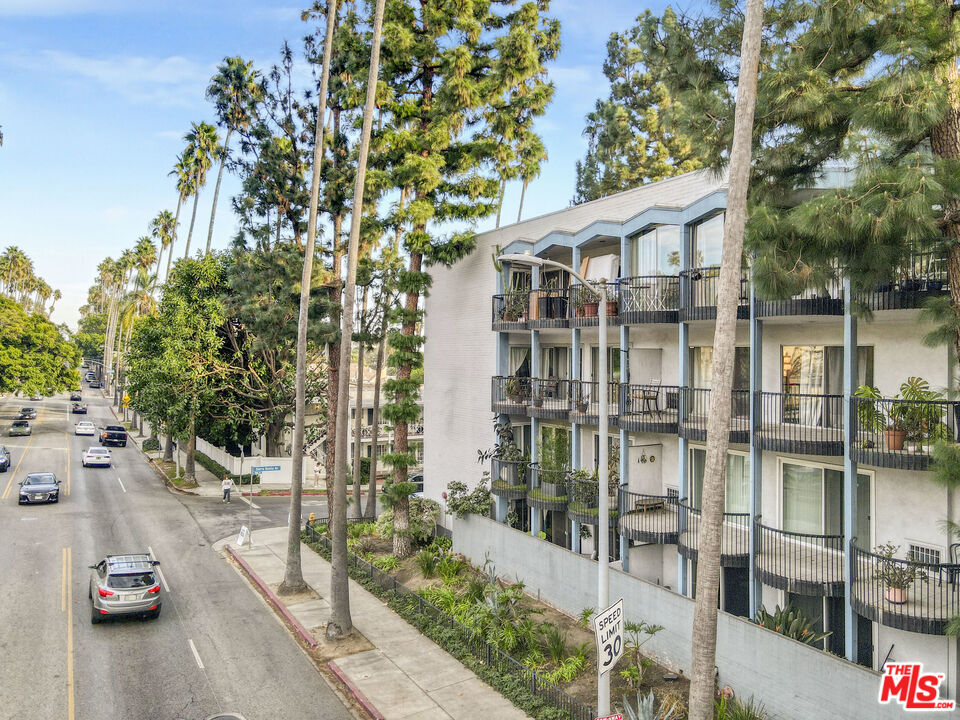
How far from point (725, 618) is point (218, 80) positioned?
1339 inches

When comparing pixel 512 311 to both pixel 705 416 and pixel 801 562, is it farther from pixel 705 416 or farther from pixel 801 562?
pixel 801 562

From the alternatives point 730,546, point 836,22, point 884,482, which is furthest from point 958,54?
point 730,546

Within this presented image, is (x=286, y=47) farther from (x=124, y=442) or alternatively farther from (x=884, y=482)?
(x=124, y=442)

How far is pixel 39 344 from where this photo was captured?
69.6 m

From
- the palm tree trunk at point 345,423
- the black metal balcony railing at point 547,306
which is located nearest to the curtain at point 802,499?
the black metal balcony railing at point 547,306

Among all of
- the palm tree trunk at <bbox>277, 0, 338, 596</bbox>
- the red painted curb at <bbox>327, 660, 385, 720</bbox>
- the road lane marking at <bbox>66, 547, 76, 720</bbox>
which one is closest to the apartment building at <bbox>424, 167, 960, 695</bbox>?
the palm tree trunk at <bbox>277, 0, 338, 596</bbox>

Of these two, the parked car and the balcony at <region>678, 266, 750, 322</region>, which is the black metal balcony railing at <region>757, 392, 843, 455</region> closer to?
the balcony at <region>678, 266, 750, 322</region>

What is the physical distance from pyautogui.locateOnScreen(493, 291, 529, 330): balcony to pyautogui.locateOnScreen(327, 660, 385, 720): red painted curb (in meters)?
12.3

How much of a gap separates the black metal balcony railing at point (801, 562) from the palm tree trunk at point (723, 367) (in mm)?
4662

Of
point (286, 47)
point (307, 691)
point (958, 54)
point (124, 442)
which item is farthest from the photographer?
point (124, 442)

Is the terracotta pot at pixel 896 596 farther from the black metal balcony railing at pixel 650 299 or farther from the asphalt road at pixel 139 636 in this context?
the asphalt road at pixel 139 636

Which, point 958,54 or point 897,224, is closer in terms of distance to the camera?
point 897,224

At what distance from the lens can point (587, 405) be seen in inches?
829

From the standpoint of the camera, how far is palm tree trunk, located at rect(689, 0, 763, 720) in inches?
404
